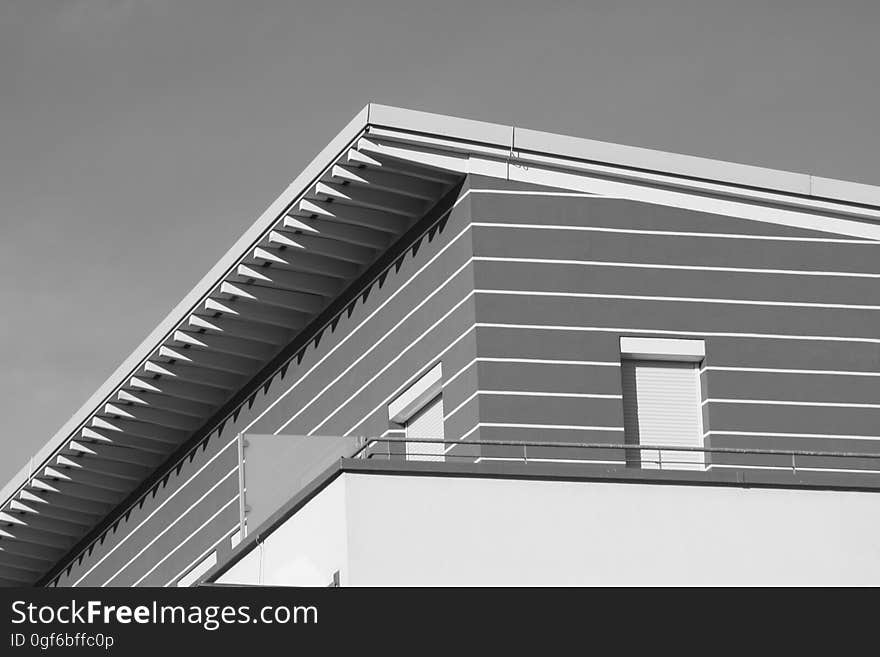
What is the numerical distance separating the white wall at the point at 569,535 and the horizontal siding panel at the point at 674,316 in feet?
12.7

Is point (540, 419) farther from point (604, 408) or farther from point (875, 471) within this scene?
point (875, 471)

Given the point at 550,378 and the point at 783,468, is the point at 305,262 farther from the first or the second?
the point at 783,468

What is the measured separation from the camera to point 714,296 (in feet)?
75.3

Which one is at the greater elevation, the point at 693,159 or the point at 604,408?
the point at 693,159

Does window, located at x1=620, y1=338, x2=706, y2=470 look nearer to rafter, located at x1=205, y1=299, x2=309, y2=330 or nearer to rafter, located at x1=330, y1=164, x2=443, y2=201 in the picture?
rafter, located at x1=330, y1=164, x2=443, y2=201

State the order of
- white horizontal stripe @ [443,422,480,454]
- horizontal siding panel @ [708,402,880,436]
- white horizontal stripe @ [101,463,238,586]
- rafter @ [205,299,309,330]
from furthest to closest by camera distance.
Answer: white horizontal stripe @ [101,463,238,586] < rafter @ [205,299,309,330] < horizontal siding panel @ [708,402,880,436] < white horizontal stripe @ [443,422,480,454]

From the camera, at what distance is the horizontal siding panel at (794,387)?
74.2 ft

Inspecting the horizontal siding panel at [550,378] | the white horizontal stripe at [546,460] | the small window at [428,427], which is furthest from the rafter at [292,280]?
the white horizontal stripe at [546,460]

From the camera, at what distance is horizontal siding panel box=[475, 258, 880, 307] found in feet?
73.4

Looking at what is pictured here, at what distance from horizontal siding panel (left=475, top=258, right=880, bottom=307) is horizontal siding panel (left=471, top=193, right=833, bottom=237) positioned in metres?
0.55

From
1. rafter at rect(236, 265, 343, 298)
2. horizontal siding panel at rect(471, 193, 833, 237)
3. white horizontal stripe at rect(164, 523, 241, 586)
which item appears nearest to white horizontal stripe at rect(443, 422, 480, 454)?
horizontal siding panel at rect(471, 193, 833, 237)

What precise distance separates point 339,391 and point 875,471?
6.96 meters

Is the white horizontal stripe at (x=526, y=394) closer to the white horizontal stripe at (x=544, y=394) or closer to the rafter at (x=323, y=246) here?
the white horizontal stripe at (x=544, y=394)
